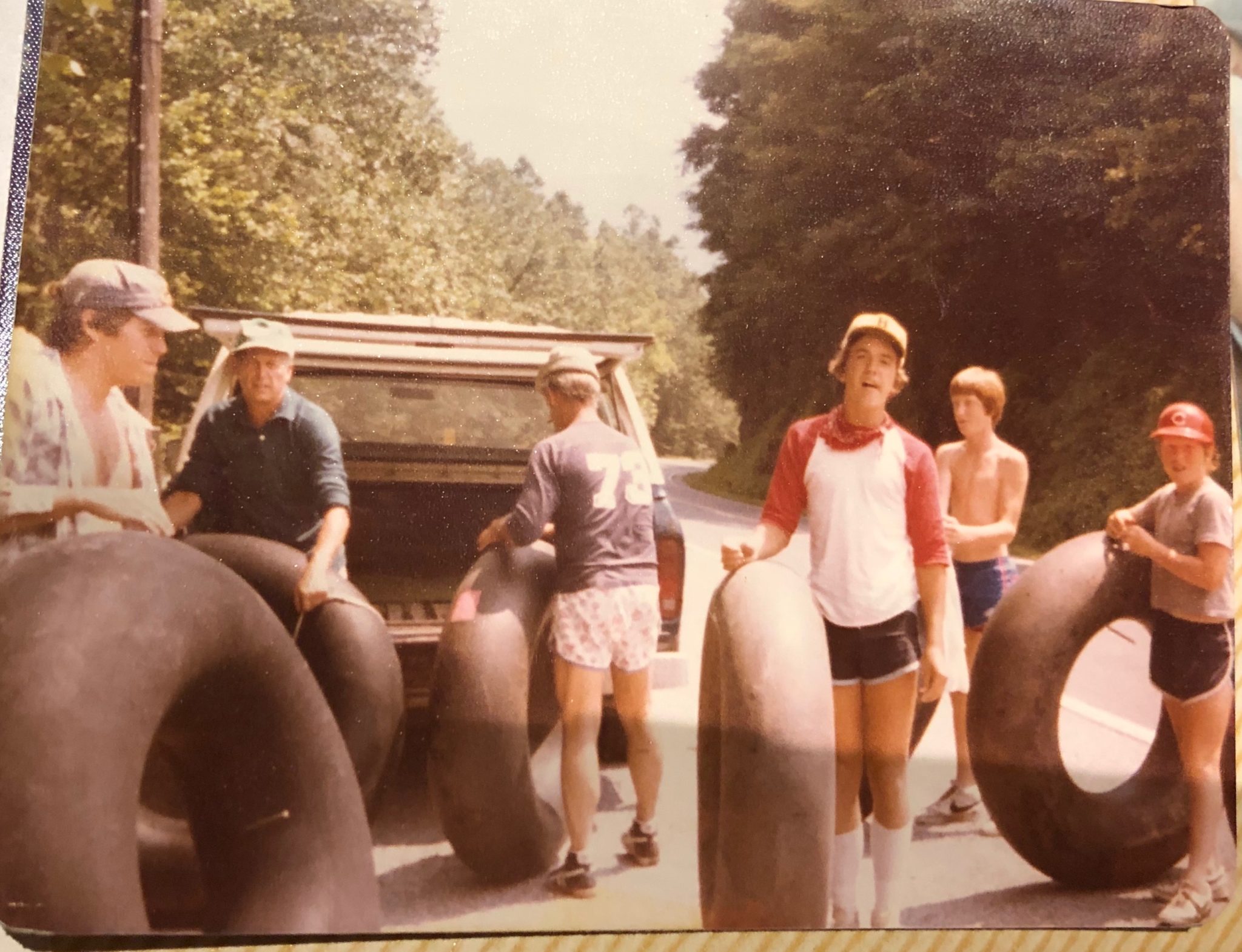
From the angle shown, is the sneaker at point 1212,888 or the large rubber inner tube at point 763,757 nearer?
the large rubber inner tube at point 763,757

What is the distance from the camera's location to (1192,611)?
1763 millimetres

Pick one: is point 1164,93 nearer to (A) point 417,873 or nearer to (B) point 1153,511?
(B) point 1153,511

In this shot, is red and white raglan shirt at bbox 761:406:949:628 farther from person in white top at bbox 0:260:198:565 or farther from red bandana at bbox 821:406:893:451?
person in white top at bbox 0:260:198:565

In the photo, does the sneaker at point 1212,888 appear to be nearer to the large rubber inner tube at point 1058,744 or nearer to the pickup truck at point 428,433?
the large rubber inner tube at point 1058,744

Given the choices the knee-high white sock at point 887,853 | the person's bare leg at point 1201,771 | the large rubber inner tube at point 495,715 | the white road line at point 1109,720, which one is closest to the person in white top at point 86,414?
the large rubber inner tube at point 495,715

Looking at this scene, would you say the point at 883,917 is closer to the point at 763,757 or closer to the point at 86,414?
the point at 763,757

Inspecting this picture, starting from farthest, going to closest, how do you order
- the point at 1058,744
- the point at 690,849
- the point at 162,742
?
the point at 1058,744, the point at 690,849, the point at 162,742

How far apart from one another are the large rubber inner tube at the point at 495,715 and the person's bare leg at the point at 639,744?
0.11 meters

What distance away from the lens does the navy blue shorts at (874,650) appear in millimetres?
1594

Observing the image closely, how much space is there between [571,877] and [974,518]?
34.6 inches

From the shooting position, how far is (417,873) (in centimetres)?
153

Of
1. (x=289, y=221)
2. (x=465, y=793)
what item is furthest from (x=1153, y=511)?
(x=289, y=221)

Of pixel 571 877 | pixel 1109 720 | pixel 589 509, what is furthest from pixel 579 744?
pixel 1109 720

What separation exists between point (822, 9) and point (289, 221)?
39.8 inches
